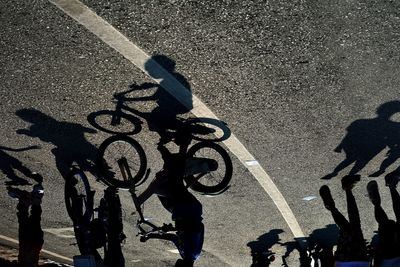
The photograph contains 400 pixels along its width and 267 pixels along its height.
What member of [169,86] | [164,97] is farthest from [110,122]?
[169,86]

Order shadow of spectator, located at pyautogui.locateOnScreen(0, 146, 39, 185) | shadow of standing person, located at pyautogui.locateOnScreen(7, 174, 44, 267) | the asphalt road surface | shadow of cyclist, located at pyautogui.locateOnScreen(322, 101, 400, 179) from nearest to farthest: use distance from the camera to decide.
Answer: the asphalt road surface, shadow of standing person, located at pyautogui.locateOnScreen(7, 174, 44, 267), shadow of cyclist, located at pyautogui.locateOnScreen(322, 101, 400, 179), shadow of spectator, located at pyautogui.locateOnScreen(0, 146, 39, 185)

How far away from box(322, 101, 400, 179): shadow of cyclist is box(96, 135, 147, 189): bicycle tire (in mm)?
3136

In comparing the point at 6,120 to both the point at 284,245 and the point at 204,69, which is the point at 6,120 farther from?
the point at 284,245

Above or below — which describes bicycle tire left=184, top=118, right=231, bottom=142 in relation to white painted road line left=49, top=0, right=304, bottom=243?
below

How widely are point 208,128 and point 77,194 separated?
8.20ft

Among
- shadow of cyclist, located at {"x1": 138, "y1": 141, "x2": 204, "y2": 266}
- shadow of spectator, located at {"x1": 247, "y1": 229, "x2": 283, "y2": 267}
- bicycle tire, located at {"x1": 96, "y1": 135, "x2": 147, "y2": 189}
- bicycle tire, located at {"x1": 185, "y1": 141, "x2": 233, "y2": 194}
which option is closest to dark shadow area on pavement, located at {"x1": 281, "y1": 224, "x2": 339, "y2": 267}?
shadow of spectator, located at {"x1": 247, "y1": 229, "x2": 283, "y2": 267}

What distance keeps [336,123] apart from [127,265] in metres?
7.21

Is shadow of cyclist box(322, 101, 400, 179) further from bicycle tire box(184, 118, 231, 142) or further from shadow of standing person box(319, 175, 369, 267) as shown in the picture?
bicycle tire box(184, 118, 231, 142)

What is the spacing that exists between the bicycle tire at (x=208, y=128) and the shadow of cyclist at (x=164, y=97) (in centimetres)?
24

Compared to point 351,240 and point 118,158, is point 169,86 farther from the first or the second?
point 351,240

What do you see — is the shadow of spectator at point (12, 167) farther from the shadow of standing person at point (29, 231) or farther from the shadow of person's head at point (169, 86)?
the shadow of person's head at point (169, 86)

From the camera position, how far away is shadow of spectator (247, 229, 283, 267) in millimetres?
9375

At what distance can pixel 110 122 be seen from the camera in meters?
6.93

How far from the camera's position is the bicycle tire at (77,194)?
23.4 feet
